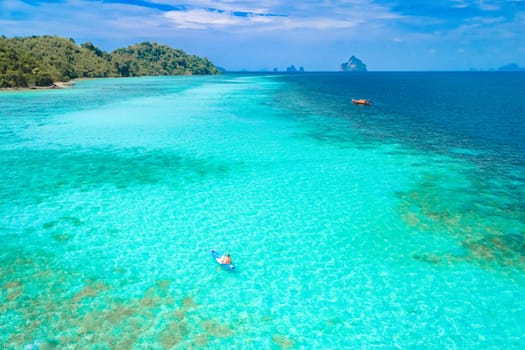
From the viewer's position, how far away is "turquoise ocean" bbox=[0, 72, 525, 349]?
1164 cm

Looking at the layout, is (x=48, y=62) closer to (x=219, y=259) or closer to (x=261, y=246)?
(x=261, y=246)

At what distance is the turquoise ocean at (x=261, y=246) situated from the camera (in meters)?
11.6

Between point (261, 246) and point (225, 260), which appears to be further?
point (261, 246)

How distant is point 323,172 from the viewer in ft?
90.3

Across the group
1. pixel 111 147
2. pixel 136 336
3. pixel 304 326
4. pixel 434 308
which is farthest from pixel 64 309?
pixel 111 147

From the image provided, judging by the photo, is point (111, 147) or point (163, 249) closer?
point (163, 249)

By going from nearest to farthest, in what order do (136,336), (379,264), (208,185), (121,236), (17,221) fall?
(136,336), (379,264), (121,236), (17,221), (208,185)

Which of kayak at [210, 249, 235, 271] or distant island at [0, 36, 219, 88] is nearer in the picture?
kayak at [210, 249, 235, 271]

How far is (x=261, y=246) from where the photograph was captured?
16844 mm

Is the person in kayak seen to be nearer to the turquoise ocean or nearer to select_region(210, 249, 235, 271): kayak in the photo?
select_region(210, 249, 235, 271): kayak

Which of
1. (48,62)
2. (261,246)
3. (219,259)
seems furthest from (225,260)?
(48,62)

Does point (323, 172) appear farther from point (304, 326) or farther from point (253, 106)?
point (253, 106)

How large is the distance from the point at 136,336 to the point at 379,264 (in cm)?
1017

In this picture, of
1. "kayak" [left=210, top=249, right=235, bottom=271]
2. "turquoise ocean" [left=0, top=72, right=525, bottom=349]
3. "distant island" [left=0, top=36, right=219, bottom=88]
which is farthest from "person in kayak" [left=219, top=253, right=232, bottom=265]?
"distant island" [left=0, top=36, right=219, bottom=88]
